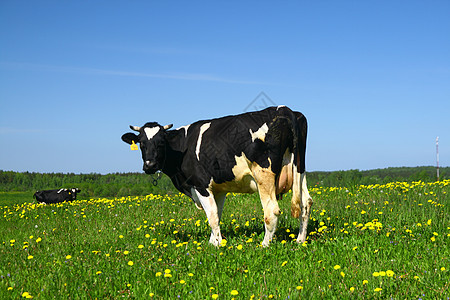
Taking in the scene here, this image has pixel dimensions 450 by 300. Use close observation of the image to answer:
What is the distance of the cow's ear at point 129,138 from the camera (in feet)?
31.5

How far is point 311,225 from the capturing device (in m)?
9.49

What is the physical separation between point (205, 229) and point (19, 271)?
424cm

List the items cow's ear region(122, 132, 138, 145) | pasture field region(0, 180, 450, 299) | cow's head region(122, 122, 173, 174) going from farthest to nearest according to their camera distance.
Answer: cow's ear region(122, 132, 138, 145), cow's head region(122, 122, 173, 174), pasture field region(0, 180, 450, 299)

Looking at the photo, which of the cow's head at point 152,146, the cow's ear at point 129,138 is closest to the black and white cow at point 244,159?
the cow's head at point 152,146

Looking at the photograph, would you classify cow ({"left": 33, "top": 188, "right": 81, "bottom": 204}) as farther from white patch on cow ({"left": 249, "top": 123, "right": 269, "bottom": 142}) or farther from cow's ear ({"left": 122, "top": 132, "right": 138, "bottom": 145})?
white patch on cow ({"left": 249, "top": 123, "right": 269, "bottom": 142})

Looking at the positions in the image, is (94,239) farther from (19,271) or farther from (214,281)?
(214,281)

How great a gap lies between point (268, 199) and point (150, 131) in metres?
3.12

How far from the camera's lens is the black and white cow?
8.11 m

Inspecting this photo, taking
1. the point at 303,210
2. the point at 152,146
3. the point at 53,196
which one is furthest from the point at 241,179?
the point at 53,196

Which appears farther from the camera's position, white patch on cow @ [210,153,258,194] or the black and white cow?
white patch on cow @ [210,153,258,194]

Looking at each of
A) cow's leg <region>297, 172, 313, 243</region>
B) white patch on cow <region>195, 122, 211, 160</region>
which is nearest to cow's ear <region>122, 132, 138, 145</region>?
white patch on cow <region>195, 122, 211, 160</region>

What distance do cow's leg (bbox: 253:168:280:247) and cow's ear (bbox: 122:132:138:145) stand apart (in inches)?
128

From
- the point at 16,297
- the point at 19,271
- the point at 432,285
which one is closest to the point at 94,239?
the point at 19,271

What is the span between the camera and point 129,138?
9672mm
